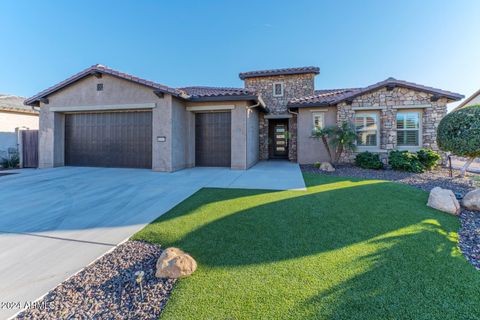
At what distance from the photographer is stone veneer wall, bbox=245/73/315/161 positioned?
14492mm

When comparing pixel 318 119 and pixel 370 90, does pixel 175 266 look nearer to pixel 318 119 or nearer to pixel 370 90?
pixel 318 119

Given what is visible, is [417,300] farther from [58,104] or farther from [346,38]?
[58,104]

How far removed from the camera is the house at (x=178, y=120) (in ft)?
31.4

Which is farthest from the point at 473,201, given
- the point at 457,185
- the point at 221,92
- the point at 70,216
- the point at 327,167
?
the point at 221,92

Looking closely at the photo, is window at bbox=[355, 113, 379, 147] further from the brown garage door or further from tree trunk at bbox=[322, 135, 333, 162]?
the brown garage door

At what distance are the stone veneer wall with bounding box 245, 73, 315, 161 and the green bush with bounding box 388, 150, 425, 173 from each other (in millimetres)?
5800

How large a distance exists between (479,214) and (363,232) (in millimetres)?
3181

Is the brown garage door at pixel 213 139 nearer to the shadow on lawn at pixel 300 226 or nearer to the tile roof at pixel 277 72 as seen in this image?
the shadow on lawn at pixel 300 226

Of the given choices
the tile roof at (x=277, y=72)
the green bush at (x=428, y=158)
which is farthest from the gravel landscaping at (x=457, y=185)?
the tile roof at (x=277, y=72)

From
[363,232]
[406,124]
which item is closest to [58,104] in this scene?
[363,232]

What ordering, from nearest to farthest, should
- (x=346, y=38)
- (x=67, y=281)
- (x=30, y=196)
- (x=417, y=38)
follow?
(x=67, y=281) < (x=30, y=196) < (x=417, y=38) < (x=346, y=38)

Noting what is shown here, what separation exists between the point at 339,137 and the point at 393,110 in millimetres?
3246

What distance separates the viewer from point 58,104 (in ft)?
34.5

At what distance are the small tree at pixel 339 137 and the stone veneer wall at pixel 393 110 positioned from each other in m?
0.64
